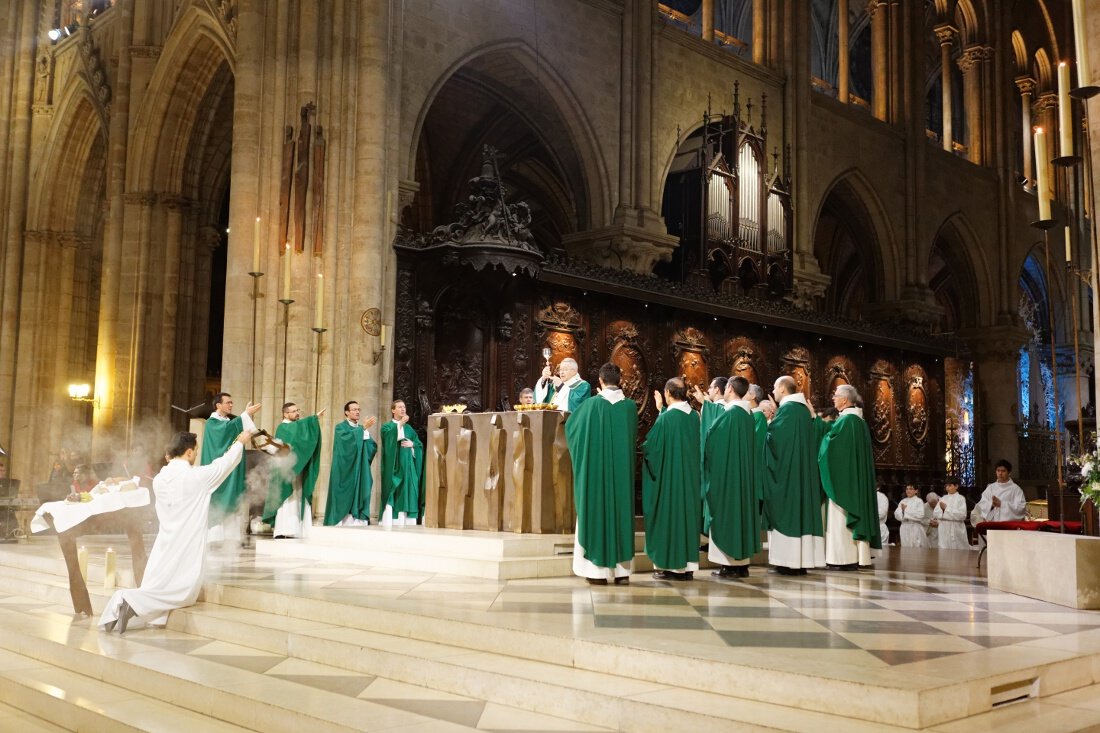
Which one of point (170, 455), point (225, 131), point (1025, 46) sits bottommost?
point (170, 455)

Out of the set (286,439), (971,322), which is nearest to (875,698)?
(286,439)

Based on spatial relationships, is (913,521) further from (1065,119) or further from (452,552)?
(1065,119)

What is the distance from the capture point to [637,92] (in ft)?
58.1

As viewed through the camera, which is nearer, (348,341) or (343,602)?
(343,602)

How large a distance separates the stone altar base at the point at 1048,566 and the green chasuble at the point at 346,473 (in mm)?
6481

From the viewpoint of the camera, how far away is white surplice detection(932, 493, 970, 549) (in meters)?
14.9

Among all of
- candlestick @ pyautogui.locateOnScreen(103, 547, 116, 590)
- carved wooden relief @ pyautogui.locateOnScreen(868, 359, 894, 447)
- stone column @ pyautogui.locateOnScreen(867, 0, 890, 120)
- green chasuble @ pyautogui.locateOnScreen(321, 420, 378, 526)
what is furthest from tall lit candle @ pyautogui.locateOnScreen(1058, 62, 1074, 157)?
stone column @ pyautogui.locateOnScreen(867, 0, 890, 120)

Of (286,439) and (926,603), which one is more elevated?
(286,439)

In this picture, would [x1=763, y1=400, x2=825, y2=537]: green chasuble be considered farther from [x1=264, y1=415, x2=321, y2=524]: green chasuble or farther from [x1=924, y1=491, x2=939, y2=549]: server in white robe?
[x1=924, y1=491, x2=939, y2=549]: server in white robe

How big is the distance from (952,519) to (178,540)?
38.3 feet

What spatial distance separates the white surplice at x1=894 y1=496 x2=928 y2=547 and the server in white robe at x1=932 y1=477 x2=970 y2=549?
0.65 ft

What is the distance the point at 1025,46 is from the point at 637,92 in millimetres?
15153

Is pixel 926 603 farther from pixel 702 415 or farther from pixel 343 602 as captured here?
pixel 343 602

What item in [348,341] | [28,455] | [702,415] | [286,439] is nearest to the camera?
[702,415]
